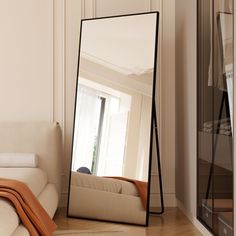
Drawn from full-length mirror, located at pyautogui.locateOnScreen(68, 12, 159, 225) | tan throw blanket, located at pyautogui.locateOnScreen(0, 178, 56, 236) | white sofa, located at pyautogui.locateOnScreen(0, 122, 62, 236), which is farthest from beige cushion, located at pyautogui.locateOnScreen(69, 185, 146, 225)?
Answer: tan throw blanket, located at pyautogui.locateOnScreen(0, 178, 56, 236)

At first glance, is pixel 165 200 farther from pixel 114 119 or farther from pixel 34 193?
pixel 34 193

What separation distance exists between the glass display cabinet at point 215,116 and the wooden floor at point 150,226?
0.20 m

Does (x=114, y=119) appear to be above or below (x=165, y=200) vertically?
above

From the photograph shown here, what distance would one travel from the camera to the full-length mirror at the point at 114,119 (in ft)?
11.6

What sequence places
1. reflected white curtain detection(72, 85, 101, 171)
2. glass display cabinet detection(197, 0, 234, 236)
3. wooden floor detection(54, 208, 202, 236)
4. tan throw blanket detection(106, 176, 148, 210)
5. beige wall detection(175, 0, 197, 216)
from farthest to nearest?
reflected white curtain detection(72, 85, 101, 171)
tan throw blanket detection(106, 176, 148, 210)
beige wall detection(175, 0, 197, 216)
wooden floor detection(54, 208, 202, 236)
glass display cabinet detection(197, 0, 234, 236)

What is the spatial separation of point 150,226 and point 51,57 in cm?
173

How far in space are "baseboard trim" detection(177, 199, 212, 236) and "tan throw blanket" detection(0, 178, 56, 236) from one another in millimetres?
1095

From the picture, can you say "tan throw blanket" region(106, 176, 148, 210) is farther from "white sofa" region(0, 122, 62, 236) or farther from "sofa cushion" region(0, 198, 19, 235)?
"sofa cushion" region(0, 198, 19, 235)

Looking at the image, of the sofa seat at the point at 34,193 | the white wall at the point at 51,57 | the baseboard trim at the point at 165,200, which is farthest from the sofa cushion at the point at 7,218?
the baseboard trim at the point at 165,200

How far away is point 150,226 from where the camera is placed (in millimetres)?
3404

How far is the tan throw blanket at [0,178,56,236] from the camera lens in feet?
7.69

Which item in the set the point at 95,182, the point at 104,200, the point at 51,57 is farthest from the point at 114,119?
the point at 51,57

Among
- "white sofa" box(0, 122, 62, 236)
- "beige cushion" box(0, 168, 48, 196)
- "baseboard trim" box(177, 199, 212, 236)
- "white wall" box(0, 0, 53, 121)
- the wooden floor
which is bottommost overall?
the wooden floor

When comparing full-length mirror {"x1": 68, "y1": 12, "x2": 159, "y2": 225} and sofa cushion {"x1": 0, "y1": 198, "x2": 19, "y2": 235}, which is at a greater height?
full-length mirror {"x1": 68, "y1": 12, "x2": 159, "y2": 225}
